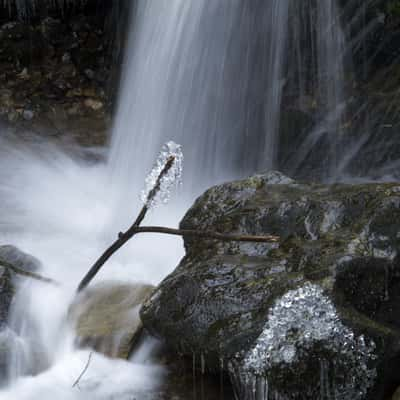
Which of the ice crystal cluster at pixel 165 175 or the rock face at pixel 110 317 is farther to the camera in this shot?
the rock face at pixel 110 317

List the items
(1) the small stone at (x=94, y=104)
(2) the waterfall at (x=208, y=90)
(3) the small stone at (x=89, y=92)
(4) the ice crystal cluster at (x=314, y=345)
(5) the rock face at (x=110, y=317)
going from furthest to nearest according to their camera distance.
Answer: (3) the small stone at (x=89, y=92) → (1) the small stone at (x=94, y=104) → (2) the waterfall at (x=208, y=90) → (5) the rock face at (x=110, y=317) → (4) the ice crystal cluster at (x=314, y=345)

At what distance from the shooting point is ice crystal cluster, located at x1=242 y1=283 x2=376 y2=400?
263 cm

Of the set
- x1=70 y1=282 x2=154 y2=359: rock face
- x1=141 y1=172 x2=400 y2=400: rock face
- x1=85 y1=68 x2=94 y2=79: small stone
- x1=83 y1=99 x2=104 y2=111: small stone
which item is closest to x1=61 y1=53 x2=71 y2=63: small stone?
x1=85 y1=68 x2=94 y2=79: small stone

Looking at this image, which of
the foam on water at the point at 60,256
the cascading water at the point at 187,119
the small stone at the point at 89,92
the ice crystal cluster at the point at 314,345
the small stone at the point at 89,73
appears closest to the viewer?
the ice crystal cluster at the point at 314,345

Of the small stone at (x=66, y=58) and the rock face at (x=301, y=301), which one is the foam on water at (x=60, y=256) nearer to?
the rock face at (x=301, y=301)

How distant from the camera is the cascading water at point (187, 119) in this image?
218 inches

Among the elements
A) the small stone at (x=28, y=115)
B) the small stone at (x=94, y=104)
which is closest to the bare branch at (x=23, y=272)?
the small stone at (x=28, y=115)

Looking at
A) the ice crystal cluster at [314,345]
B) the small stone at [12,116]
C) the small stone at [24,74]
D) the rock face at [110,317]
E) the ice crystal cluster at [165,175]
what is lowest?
the rock face at [110,317]

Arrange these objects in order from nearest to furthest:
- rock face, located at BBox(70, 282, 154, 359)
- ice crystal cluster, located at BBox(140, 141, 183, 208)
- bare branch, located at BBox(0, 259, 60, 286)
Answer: ice crystal cluster, located at BBox(140, 141, 183, 208)
rock face, located at BBox(70, 282, 154, 359)
bare branch, located at BBox(0, 259, 60, 286)

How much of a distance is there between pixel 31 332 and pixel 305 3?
3839 millimetres

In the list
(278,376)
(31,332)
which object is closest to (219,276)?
(278,376)

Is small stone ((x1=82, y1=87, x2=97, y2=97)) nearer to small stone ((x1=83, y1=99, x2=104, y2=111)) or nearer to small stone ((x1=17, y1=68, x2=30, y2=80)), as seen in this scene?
small stone ((x1=83, y1=99, x2=104, y2=111))

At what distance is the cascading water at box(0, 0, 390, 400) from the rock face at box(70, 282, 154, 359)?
30.7 inches

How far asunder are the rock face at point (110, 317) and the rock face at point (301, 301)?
29 centimetres
